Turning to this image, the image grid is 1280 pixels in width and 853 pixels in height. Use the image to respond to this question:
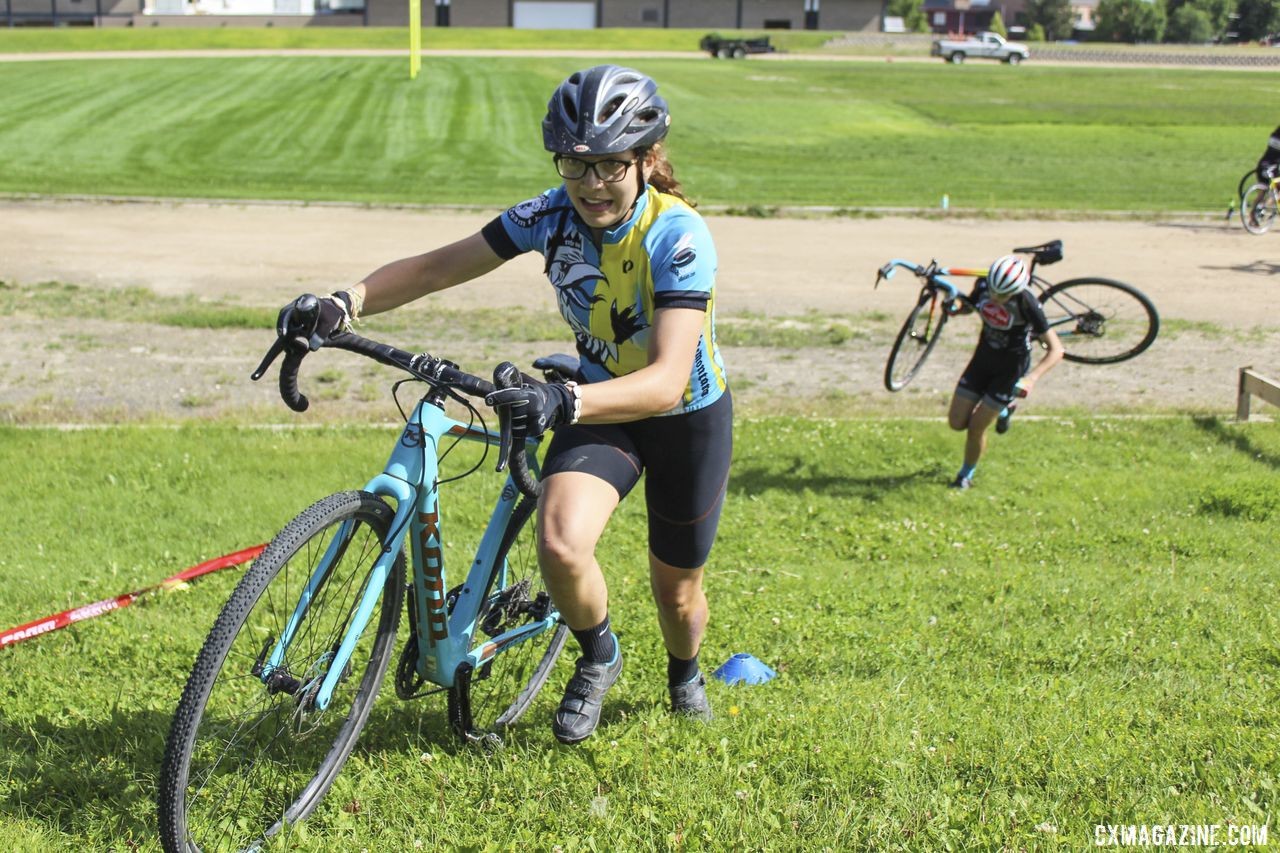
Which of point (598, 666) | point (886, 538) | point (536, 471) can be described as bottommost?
point (886, 538)

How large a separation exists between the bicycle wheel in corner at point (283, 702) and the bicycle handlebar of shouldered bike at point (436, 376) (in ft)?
1.32

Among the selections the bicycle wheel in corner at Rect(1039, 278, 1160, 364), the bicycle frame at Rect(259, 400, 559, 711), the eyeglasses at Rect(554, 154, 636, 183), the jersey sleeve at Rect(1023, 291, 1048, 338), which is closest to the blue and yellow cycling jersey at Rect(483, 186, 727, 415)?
the eyeglasses at Rect(554, 154, 636, 183)

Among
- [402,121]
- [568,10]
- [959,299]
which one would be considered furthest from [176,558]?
[568,10]

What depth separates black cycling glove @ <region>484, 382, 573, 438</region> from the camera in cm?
318

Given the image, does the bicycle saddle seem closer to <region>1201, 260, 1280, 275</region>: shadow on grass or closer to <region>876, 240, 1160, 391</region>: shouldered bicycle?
<region>876, 240, 1160, 391</region>: shouldered bicycle

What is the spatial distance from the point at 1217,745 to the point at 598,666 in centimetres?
206

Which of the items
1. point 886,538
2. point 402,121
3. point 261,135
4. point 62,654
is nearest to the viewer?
point 62,654

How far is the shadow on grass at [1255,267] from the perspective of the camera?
55.0ft

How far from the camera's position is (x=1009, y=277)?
823 centimetres

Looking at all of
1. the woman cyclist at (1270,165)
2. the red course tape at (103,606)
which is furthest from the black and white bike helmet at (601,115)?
the woman cyclist at (1270,165)

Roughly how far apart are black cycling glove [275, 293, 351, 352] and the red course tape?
2.39m

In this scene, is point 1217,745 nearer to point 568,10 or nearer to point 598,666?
point 598,666

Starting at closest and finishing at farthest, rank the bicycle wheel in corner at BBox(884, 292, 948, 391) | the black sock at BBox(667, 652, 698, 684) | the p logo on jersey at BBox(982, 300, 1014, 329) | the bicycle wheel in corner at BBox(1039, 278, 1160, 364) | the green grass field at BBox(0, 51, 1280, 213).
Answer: the black sock at BBox(667, 652, 698, 684) < the p logo on jersey at BBox(982, 300, 1014, 329) < the bicycle wheel in corner at BBox(884, 292, 948, 391) < the bicycle wheel in corner at BBox(1039, 278, 1160, 364) < the green grass field at BBox(0, 51, 1280, 213)

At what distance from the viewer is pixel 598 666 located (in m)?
4.16
